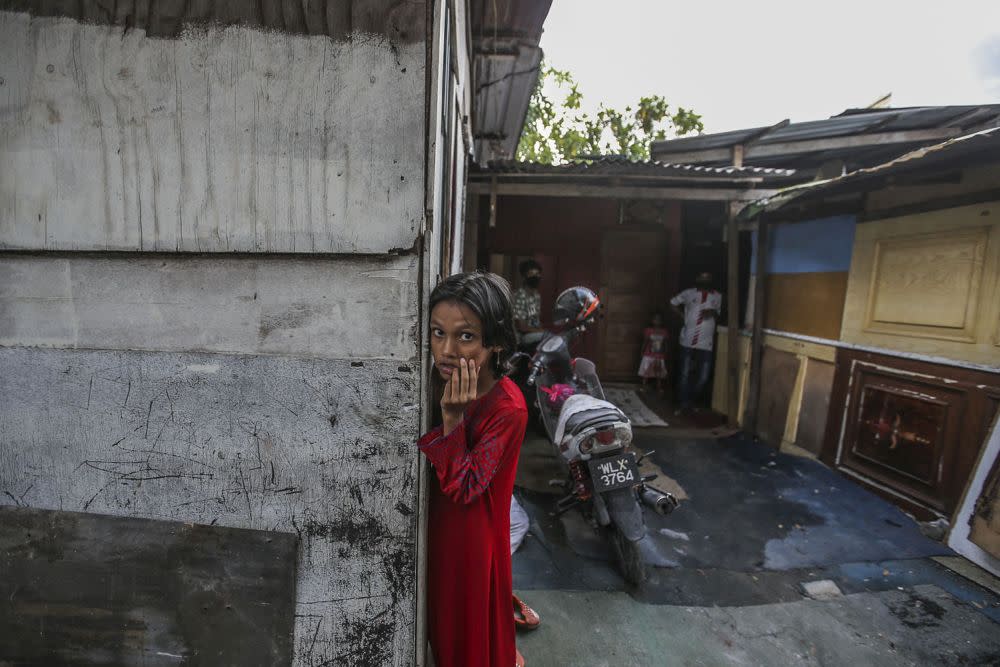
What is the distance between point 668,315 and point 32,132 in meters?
7.97

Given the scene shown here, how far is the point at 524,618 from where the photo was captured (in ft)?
8.32

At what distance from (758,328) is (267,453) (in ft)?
19.5

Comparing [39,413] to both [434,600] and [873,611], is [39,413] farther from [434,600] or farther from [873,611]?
[873,611]

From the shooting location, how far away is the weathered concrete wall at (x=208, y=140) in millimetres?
1517

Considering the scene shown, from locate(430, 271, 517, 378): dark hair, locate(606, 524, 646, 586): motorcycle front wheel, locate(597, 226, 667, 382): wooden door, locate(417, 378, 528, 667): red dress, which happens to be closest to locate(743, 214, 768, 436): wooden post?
locate(597, 226, 667, 382): wooden door

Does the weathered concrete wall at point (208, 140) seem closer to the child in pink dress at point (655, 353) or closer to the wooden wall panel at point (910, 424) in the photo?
the wooden wall panel at point (910, 424)

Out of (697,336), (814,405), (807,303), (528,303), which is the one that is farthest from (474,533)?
(697,336)

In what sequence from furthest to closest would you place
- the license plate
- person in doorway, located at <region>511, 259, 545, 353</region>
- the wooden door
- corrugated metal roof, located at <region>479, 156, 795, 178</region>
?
the wooden door → person in doorway, located at <region>511, 259, 545, 353</region> → corrugated metal roof, located at <region>479, 156, 795, 178</region> → the license plate

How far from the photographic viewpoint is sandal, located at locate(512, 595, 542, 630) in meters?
2.52

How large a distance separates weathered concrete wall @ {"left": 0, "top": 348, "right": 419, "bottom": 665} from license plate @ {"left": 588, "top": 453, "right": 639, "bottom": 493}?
60.1 inches

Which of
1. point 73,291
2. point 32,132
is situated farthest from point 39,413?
point 32,132

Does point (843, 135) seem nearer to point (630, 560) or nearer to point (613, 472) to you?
point (613, 472)

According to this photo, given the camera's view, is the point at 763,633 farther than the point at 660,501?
No

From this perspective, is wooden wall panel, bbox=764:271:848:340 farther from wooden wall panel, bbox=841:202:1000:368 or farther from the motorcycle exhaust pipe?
the motorcycle exhaust pipe
